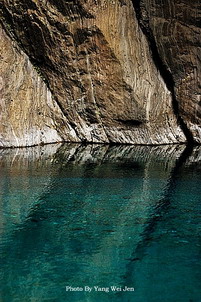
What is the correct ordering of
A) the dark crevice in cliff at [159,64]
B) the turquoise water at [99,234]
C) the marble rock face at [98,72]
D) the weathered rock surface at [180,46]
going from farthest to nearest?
the dark crevice in cliff at [159,64], the weathered rock surface at [180,46], the marble rock face at [98,72], the turquoise water at [99,234]

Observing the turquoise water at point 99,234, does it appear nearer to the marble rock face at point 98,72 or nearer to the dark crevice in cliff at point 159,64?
the marble rock face at point 98,72

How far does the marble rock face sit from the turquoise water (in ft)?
19.9

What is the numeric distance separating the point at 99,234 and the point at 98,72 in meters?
12.7

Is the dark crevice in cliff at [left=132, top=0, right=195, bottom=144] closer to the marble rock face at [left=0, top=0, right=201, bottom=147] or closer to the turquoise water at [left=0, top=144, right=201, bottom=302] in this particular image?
the marble rock face at [left=0, top=0, right=201, bottom=147]

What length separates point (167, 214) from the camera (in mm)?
8008

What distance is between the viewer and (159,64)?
19.5 m

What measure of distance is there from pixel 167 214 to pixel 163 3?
12462mm

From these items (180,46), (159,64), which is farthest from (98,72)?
(180,46)

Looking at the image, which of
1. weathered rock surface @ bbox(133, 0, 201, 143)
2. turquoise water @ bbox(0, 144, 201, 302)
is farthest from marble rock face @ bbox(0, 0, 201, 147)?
turquoise water @ bbox(0, 144, 201, 302)

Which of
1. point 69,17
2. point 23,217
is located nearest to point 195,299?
point 23,217

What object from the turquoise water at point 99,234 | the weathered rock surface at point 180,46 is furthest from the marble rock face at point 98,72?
the turquoise water at point 99,234

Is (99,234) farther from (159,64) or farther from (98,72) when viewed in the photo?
(159,64)

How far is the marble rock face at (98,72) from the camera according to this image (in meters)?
17.6

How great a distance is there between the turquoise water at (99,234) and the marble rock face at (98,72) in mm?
6064
